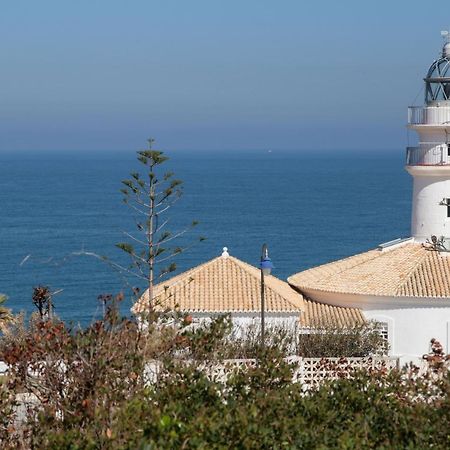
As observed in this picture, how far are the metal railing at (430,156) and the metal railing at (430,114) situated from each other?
0.63m

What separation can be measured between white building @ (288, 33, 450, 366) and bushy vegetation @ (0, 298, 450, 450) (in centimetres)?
1534

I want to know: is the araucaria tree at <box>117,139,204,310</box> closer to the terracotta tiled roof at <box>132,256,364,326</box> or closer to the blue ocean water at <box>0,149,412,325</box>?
the terracotta tiled roof at <box>132,256,364,326</box>

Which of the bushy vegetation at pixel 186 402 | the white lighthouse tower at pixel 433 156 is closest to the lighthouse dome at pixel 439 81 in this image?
the white lighthouse tower at pixel 433 156

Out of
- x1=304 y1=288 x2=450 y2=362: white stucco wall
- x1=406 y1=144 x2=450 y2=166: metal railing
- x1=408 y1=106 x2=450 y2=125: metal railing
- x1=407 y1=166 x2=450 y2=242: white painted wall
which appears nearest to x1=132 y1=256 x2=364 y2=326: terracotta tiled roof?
x1=304 y1=288 x2=450 y2=362: white stucco wall

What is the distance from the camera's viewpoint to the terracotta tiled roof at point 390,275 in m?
30.6

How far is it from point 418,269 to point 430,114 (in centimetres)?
404

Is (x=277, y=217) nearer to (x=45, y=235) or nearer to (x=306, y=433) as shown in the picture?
(x=45, y=235)

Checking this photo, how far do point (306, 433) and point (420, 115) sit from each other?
22009 millimetres

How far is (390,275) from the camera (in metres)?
31.5

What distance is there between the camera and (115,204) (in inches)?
4318

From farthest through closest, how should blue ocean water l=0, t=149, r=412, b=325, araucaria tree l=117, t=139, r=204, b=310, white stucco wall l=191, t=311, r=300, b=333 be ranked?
1. blue ocean water l=0, t=149, r=412, b=325
2. white stucco wall l=191, t=311, r=300, b=333
3. araucaria tree l=117, t=139, r=204, b=310

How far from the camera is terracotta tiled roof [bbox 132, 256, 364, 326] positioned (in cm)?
2912

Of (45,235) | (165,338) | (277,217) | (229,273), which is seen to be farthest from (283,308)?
(277,217)

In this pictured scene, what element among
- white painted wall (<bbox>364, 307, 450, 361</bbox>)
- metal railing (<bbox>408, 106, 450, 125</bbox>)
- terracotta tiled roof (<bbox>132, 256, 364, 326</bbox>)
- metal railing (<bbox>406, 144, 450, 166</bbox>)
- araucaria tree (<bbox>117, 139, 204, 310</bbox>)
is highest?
metal railing (<bbox>408, 106, 450, 125</bbox>)
